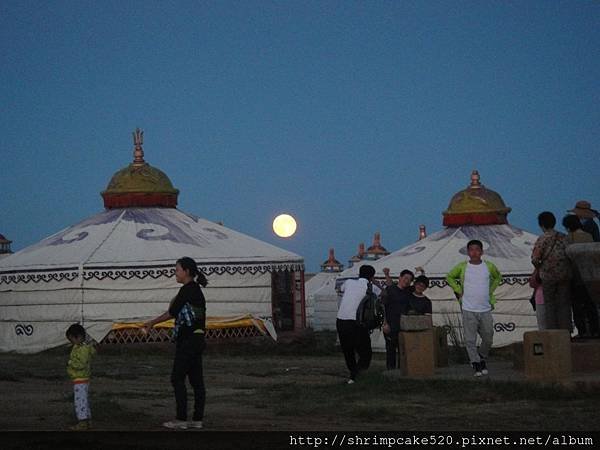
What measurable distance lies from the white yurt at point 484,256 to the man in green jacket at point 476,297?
9393 mm

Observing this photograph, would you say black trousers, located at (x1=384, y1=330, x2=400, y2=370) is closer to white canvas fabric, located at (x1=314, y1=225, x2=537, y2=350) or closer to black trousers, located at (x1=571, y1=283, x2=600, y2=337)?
black trousers, located at (x1=571, y1=283, x2=600, y2=337)

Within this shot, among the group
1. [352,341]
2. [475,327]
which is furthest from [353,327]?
[475,327]

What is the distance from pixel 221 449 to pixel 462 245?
687 inches

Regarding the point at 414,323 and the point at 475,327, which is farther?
the point at 414,323

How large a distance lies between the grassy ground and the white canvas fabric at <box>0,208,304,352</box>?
6.84 m

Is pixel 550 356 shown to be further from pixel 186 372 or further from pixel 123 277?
pixel 123 277

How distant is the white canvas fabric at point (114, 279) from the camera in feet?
73.9

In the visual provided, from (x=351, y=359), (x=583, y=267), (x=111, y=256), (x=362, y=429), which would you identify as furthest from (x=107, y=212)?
(x=362, y=429)

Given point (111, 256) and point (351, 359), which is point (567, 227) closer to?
point (351, 359)

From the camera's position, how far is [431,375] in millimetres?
11773

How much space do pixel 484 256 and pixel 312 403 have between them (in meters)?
13.4

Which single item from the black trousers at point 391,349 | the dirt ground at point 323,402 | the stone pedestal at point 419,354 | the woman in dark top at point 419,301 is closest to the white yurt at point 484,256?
the black trousers at point 391,349

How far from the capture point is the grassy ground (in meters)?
9.01

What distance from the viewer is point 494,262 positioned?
23.4 meters
